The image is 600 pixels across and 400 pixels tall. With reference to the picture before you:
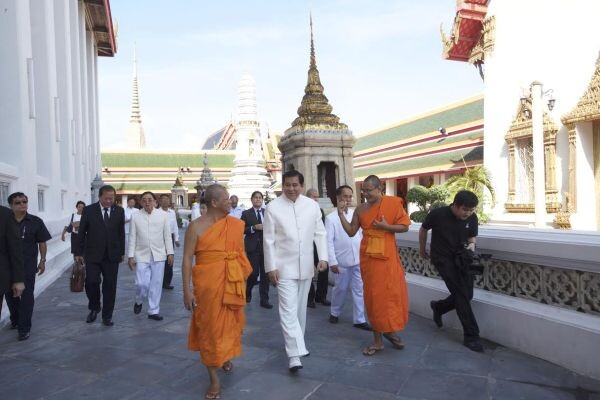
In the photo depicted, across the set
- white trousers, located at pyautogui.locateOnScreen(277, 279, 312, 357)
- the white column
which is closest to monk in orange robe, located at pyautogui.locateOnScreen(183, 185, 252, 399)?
white trousers, located at pyautogui.locateOnScreen(277, 279, 312, 357)

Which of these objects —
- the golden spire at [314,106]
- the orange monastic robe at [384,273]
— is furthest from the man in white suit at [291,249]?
the golden spire at [314,106]

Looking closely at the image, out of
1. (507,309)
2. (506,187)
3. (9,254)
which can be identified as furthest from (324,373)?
(506,187)

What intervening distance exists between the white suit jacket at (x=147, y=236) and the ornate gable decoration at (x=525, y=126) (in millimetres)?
11511

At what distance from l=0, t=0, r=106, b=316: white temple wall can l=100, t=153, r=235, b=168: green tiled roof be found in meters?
30.1

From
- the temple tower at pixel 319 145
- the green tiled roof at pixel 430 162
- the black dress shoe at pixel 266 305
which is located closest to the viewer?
the black dress shoe at pixel 266 305

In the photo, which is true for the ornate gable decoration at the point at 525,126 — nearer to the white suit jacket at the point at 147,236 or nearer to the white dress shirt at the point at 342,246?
the white dress shirt at the point at 342,246

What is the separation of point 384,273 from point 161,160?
46656mm

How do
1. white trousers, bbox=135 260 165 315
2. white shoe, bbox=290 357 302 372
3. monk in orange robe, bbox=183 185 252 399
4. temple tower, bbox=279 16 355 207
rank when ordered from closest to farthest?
monk in orange robe, bbox=183 185 252 399
white shoe, bbox=290 357 302 372
white trousers, bbox=135 260 165 315
temple tower, bbox=279 16 355 207

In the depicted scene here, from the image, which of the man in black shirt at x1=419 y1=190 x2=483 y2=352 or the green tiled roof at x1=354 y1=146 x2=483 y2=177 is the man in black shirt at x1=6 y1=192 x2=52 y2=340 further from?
the green tiled roof at x1=354 y1=146 x2=483 y2=177

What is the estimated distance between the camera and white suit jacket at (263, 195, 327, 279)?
4.25 metres

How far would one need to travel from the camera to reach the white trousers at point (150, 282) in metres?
6.15

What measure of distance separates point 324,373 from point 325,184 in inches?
242

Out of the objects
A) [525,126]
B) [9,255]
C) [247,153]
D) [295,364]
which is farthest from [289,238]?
[247,153]

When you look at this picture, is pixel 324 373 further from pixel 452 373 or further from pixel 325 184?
pixel 325 184
